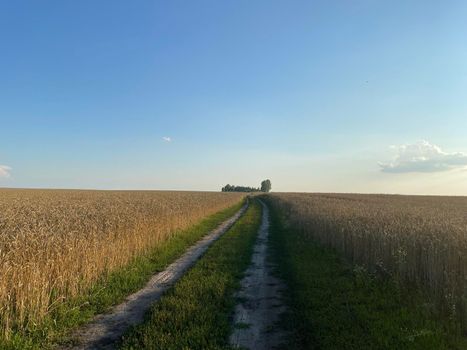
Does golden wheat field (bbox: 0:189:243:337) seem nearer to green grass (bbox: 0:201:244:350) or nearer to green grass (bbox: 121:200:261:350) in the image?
green grass (bbox: 0:201:244:350)

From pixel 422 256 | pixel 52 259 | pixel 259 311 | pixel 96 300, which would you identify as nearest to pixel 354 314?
pixel 259 311

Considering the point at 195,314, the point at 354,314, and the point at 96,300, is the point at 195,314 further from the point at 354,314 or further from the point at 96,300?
the point at 354,314

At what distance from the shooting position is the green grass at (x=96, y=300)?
770 centimetres

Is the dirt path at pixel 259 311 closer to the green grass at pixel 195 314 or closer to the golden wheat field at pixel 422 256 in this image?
the green grass at pixel 195 314

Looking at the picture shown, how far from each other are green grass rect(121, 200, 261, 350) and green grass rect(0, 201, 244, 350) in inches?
59.7

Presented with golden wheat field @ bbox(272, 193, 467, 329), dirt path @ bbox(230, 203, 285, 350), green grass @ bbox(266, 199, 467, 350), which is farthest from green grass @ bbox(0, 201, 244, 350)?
golden wheat field @ bbox(272, 193, 467, 329)

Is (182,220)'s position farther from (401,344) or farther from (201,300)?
(401,344)

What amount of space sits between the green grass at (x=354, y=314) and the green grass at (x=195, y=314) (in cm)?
157

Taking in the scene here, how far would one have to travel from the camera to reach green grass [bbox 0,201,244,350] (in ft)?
25.3

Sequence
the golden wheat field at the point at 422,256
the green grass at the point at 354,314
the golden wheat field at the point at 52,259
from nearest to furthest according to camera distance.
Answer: the green grass at the point at 354,314 → the golden wheat field at the point at 52,259 → the golden wheat field at the point at 422,256

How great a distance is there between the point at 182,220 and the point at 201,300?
1634 centimetres

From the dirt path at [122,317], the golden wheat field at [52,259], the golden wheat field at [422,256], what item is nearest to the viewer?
the dirt path at [122,317]

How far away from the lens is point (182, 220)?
86.0 ft

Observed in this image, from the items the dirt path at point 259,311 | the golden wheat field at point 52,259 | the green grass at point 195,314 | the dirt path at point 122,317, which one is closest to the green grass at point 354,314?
the dirt path at point 259,311
